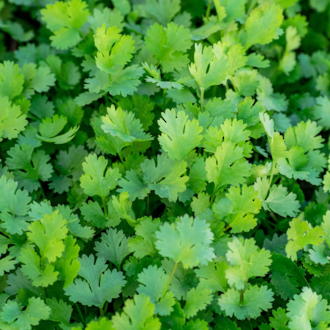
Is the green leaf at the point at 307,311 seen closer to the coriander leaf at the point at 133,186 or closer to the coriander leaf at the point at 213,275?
the coriander leaf at the point at 213,275

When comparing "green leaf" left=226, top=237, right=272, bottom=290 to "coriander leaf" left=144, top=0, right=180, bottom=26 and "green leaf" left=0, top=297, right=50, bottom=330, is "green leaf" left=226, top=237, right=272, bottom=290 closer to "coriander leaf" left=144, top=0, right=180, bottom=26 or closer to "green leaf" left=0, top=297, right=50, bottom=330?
"green leaf" left=0, top=297, right=50, bottom=330

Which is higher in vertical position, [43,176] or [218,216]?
[218,216]

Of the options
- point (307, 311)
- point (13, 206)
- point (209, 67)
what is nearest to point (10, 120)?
point (13, 206)

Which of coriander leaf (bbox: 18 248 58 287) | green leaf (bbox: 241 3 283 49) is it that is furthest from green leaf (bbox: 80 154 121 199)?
green leaf (bbox: 241 3 283 49)

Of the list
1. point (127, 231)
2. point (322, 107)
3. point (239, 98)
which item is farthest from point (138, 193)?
point (322, 107)

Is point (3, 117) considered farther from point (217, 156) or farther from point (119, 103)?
point (217, 156)

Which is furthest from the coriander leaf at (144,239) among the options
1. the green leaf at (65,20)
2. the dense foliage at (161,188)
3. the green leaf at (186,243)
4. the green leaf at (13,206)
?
the green leaf at (65,20)

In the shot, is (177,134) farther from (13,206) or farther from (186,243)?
(13,206)
